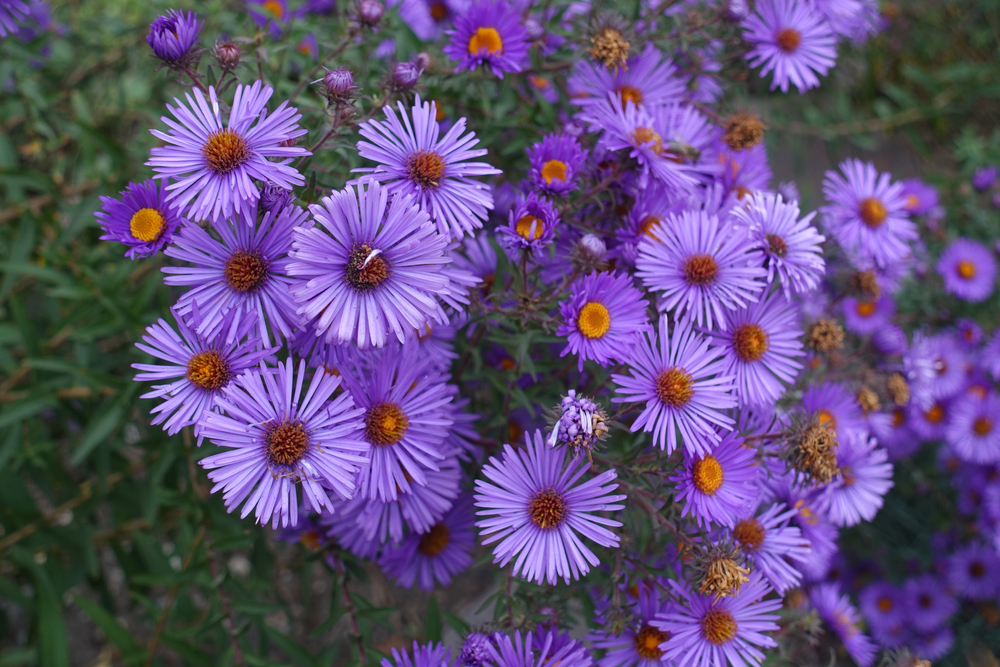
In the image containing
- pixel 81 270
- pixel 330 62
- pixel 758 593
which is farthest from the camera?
pixel 81 270

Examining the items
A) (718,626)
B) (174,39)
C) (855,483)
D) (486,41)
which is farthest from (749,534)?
(174,39)

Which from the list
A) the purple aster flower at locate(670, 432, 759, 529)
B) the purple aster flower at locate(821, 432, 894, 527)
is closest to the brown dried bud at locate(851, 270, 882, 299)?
the purple aster flower at locate(821, 432, 894, 527)

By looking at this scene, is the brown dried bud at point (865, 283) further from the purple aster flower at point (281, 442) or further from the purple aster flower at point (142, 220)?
the purple aster flower at point (142, 220)

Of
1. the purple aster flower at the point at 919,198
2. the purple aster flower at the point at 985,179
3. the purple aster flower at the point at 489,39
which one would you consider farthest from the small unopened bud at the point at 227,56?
the purple aster flower at the point at 985,179

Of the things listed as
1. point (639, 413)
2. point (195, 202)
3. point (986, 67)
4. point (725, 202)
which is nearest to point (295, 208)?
point (195, 202)

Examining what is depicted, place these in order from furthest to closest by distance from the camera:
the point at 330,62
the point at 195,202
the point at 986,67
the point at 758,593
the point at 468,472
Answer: the point at 986,67, the point at 468,472, the point at 330,62, the point at 758,593, the point at 195,202

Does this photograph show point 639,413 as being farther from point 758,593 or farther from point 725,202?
point 725,202
